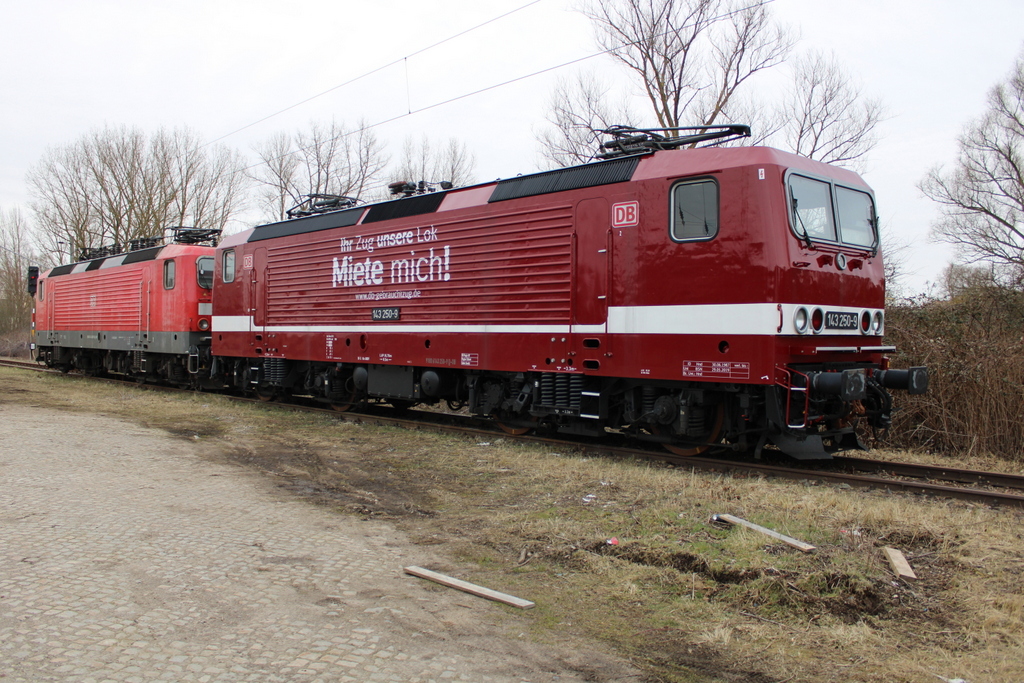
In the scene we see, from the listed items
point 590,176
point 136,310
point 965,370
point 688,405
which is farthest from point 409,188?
point 136,310

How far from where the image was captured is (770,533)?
5.33 m

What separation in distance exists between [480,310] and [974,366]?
6616 mm

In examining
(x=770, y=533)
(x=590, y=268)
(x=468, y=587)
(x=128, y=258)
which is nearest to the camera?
(x=468, y=587)

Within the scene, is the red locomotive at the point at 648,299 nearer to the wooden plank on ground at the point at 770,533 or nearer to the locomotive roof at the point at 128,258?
the wooden plank on ground at the point at 770,533

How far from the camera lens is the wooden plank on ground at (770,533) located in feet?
16.4

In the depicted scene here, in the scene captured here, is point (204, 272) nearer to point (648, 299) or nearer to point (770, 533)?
A: point (648, 299)

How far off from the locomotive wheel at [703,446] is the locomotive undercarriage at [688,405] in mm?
13

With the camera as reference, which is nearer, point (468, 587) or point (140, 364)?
point (468, 587)

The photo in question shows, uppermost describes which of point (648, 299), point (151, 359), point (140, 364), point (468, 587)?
point (648, 299)

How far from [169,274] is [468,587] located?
16.0 metres

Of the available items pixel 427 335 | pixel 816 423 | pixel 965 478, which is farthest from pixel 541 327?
pixel 965 478

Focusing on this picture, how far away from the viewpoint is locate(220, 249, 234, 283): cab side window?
1568 cm

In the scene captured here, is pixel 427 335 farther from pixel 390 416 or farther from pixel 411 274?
pixel 390 416

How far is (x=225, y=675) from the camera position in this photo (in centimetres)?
344
